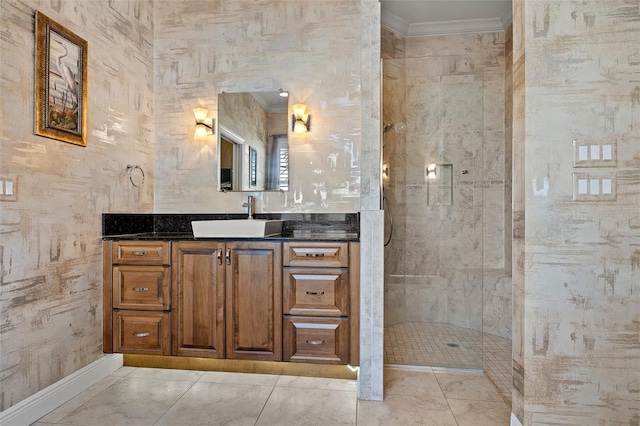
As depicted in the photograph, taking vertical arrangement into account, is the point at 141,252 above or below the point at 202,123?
below

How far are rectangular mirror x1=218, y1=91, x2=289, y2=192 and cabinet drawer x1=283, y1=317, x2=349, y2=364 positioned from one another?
1090mm

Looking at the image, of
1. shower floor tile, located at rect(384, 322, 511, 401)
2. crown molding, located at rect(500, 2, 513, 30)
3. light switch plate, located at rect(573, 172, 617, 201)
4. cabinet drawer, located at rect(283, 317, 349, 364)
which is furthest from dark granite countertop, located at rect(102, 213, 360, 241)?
crown molding, located at rect(500, 2, 513, 30)

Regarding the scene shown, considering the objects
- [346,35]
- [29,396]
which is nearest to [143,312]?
[29,396]

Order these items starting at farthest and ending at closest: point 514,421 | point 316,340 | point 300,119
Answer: point 300,119 → point 316,340 → point 514,421

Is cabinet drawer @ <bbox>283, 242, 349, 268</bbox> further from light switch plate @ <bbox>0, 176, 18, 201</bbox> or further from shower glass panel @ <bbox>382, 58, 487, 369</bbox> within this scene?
light switch plate @ <bbox>0, 176, 18, 201</bbox>

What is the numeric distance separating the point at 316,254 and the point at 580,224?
1341 millimetres

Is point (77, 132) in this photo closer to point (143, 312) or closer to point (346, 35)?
point (143, 312)

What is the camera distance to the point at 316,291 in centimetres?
215

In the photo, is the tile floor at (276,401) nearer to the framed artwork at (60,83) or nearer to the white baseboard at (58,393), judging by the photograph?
the white baseboard at (58,393)

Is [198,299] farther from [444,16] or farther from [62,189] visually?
[444,16]

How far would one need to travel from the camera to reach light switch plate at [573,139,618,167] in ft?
4.98

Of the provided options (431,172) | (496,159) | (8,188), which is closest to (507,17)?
(496,159)

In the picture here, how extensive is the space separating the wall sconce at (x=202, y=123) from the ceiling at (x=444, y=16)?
69.7 inches

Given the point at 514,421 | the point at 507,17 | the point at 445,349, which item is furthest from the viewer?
the point at 507,17
